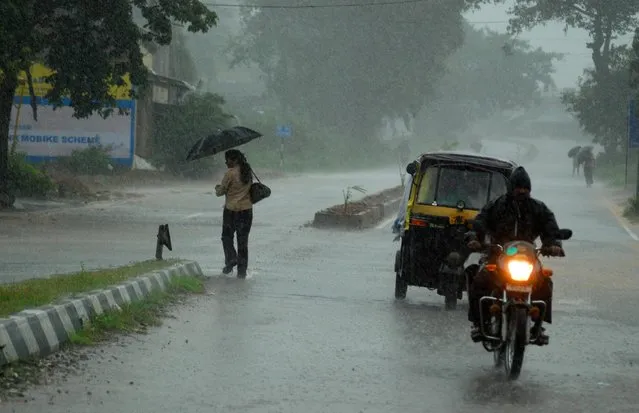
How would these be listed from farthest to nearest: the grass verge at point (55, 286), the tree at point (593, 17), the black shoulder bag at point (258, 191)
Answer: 1. the tree at point (593, 17)
2. the black shoulder bag at point (258, 191)
3. the grass verge at point (55, 286)

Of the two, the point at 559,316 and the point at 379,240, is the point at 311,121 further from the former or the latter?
the point at 559,316

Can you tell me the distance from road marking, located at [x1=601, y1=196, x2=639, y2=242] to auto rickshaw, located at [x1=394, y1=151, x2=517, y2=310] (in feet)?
49.7

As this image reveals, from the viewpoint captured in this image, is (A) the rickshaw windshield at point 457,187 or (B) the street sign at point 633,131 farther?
(B) the street sign at point 633,131

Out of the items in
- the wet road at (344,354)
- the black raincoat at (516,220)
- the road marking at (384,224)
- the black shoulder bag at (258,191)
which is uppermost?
the black raincoat at (516,220)

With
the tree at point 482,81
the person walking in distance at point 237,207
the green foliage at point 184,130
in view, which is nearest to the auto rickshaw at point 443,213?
the person walking in distance at point 237,207

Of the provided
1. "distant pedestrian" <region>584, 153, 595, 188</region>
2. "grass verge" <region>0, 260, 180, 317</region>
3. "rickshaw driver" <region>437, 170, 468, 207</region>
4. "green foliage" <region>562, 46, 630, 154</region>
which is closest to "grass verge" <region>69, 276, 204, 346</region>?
"grass verge" <region>0, 260, 180, 317</region>

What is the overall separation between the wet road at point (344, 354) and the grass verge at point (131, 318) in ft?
0.73

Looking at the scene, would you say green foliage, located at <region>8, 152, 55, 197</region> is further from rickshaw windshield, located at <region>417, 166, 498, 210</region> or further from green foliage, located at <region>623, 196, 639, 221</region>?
rickshaw windshield, located at <region>417, 166, 498, 210</region>

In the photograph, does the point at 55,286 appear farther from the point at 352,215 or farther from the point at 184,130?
the point at 184,130

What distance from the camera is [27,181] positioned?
34344 mm

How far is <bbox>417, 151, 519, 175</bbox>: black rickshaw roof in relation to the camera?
15359 millimetres

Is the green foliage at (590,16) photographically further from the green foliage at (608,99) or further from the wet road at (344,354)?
the wet road at (344,354)

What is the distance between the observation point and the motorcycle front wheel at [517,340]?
9570 mm

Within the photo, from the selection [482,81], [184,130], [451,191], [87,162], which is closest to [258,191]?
[451,191]
